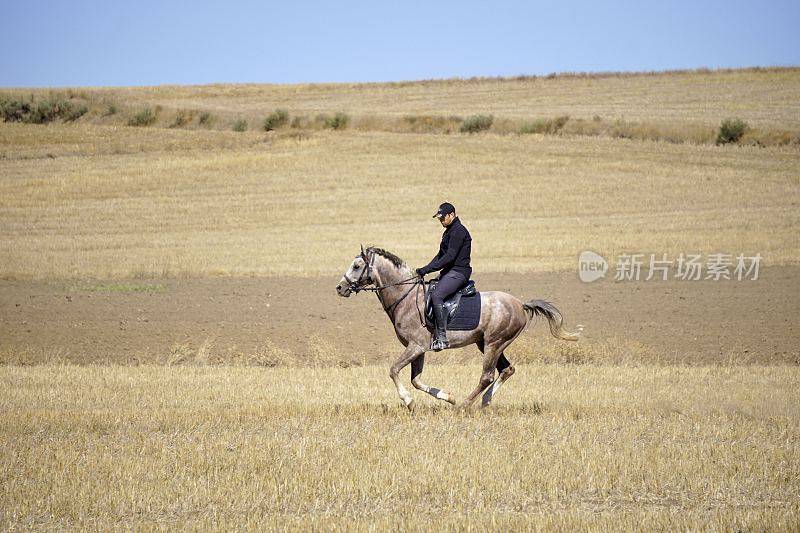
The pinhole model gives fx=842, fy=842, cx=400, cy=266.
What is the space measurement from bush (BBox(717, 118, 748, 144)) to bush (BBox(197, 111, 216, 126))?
34.6 meters

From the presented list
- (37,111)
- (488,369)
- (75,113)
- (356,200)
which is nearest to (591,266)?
(356,200)

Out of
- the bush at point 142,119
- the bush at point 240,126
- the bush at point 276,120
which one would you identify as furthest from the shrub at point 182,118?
the bush at point 276,120

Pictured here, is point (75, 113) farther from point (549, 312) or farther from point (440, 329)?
point (440, 329)

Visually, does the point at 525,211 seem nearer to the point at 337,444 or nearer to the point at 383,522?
the point at 337,444

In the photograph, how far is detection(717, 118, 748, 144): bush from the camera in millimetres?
48312

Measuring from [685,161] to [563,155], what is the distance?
20.5ft

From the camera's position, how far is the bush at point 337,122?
57.9m

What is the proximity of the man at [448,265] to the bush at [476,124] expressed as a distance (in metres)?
45.4

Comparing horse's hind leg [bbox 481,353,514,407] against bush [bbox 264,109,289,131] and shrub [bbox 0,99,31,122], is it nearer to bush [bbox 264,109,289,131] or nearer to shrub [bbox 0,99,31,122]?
bush [bbox 264,109,289,131]

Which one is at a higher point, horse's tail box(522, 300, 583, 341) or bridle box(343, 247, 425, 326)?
bridle box(343, 247, 425, 326)

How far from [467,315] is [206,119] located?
175ft

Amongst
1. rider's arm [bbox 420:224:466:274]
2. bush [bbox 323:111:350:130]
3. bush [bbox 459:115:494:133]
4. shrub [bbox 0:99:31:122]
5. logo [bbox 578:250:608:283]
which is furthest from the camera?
shrub [bbox 0:99:31:122]

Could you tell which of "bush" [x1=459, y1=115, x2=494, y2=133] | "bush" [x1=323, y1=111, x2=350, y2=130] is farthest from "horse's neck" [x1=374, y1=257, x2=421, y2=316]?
"bush" [x1=323, y1=111, x2=350, y2=130]

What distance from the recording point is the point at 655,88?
2709 inches
